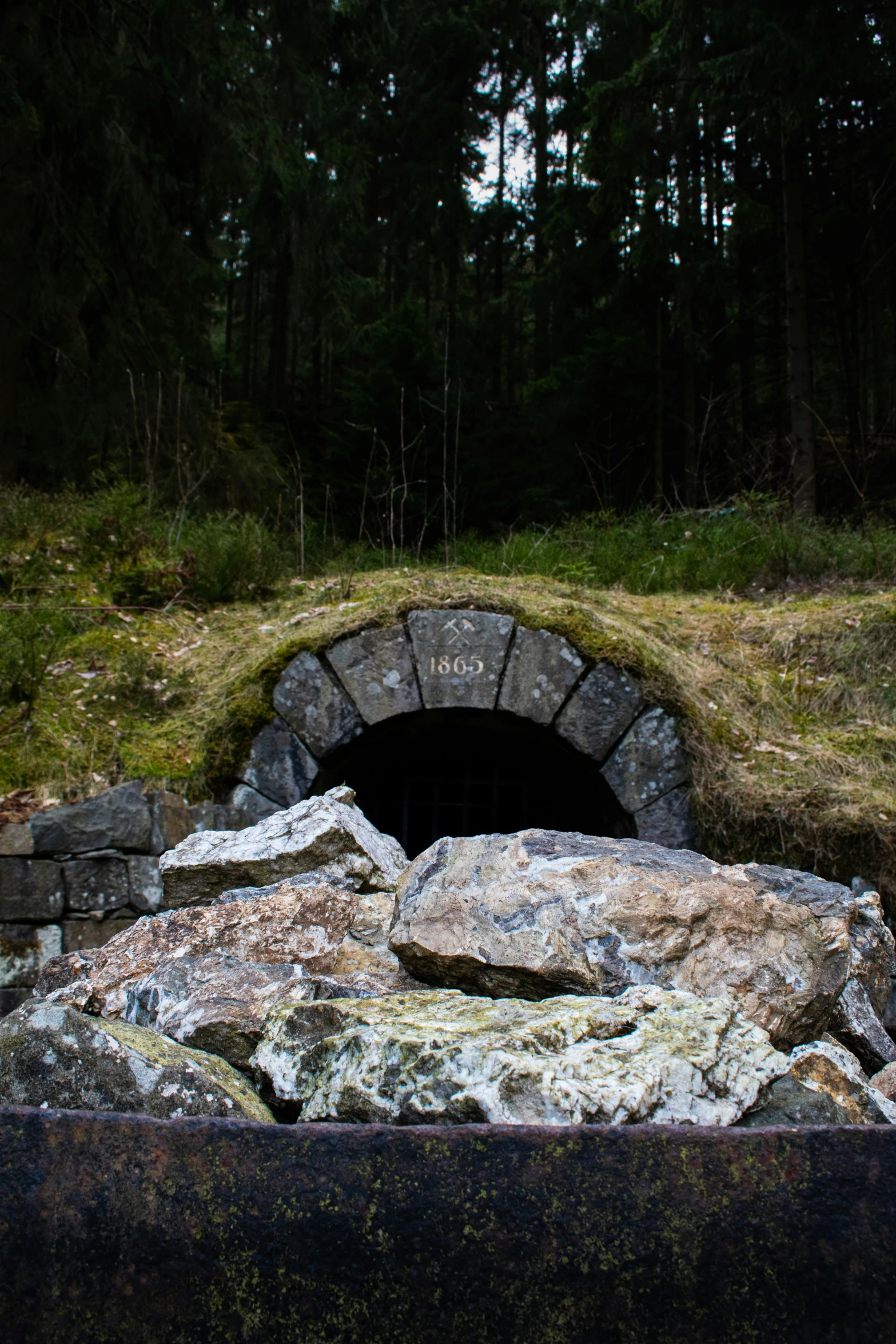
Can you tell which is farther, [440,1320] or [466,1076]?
[466,1076]

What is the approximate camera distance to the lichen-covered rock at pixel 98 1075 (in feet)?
5.08

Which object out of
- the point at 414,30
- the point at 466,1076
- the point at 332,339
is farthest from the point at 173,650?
the point at 414,30

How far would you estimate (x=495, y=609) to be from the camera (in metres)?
4.56

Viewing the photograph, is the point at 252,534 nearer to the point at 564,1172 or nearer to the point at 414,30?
the point at 564,1172

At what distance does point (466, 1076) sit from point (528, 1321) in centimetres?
40

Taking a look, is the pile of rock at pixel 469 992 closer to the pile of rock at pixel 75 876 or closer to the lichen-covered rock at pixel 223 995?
the lichen-covered rock at pixel 223 995

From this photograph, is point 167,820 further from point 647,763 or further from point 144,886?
point 647,763

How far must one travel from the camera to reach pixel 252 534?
6258mm

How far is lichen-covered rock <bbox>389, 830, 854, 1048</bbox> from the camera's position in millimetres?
2129

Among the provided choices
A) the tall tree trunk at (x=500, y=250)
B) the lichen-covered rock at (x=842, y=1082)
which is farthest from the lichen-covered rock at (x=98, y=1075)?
the tall tree trunk at (x=500, y=250)

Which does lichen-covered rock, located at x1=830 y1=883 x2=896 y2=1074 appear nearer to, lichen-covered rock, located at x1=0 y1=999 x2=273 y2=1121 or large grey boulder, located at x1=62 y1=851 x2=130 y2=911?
lichen-covered rock, located at x1=0 y1=999 x2=273 y2=1121

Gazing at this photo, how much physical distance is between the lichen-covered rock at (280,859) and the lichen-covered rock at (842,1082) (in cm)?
139

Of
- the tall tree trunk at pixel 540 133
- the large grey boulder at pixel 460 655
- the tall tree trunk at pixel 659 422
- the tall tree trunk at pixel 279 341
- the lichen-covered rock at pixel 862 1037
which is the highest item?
the tall tree trunk at pixel 540 133

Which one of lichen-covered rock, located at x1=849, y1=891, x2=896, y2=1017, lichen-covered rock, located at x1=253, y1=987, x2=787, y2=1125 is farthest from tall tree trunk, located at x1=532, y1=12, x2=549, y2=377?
lichen-covered rock, located at x1=253, y1=987, x2=787, y2=1125
